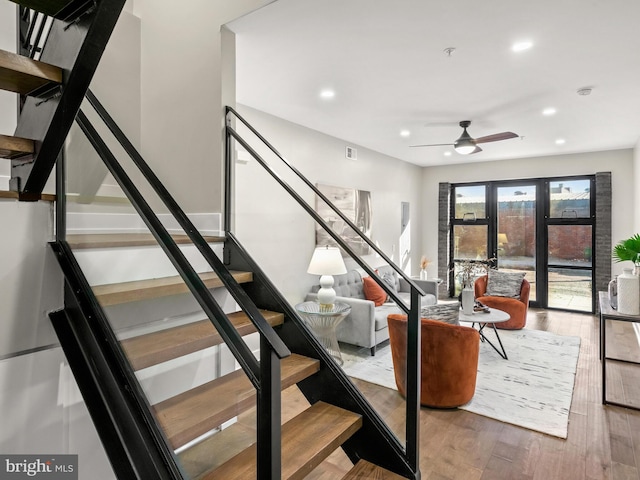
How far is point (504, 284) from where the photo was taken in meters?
5.77

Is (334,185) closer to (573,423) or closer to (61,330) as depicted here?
(573,423)

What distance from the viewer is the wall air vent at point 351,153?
5.67 m

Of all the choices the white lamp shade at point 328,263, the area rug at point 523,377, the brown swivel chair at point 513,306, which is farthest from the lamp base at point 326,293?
the brown swivel chair at point 513,306

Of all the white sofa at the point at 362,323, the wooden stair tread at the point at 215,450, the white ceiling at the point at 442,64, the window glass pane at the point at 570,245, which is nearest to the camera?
the wooden stair tread at the point at 215,450

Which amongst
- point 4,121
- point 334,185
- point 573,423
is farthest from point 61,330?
point 334,185

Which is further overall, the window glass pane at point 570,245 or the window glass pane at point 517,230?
the window glass pane at point 517,230

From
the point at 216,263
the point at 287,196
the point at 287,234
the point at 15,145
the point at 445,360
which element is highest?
the point at 287,196

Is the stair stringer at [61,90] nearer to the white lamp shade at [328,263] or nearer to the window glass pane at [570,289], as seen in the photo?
the white lamp shade at [328,263]

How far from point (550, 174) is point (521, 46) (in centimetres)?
481

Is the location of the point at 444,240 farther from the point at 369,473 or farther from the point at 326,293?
the point at 369,473

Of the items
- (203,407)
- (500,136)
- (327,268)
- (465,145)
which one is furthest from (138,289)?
(500,136)

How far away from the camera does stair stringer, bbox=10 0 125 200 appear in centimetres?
119

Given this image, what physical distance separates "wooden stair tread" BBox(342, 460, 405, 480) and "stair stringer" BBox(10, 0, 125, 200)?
6.50 feet

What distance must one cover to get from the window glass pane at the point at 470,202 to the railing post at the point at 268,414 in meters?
7.18
